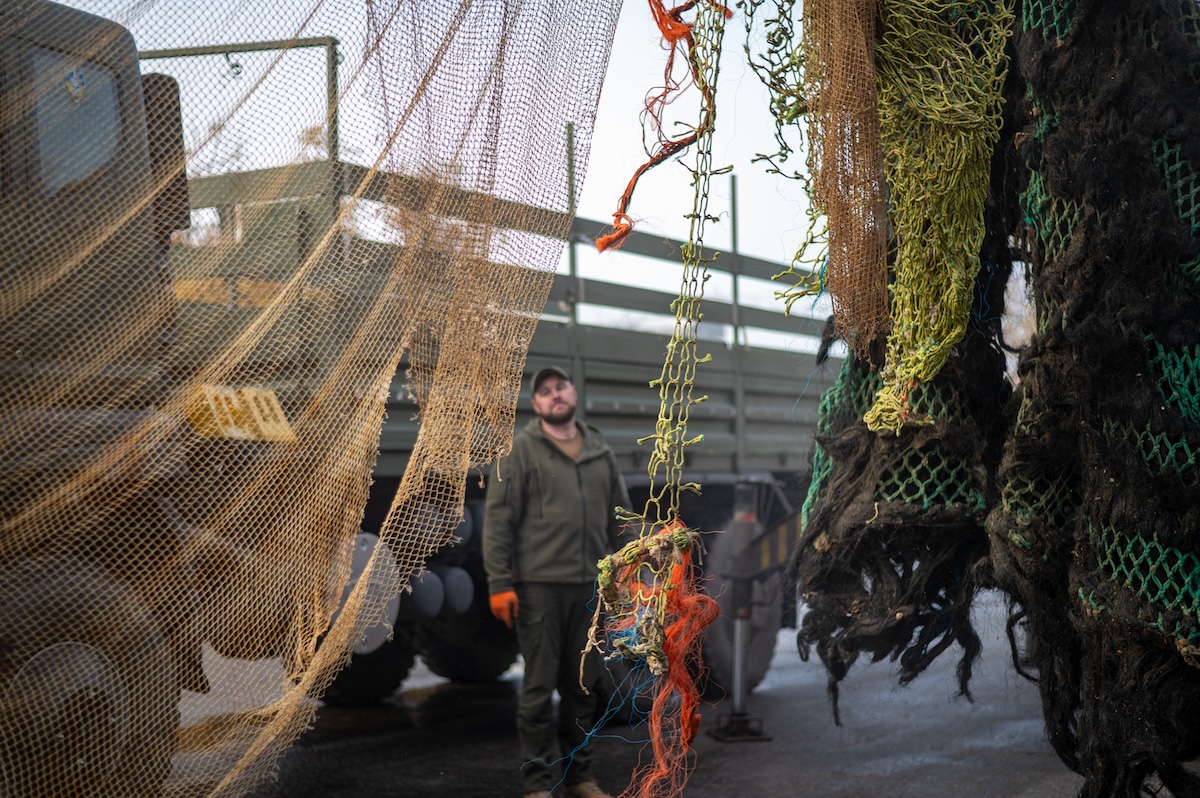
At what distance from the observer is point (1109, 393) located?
2.73m

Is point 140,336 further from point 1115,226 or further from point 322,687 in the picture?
point 1115,226

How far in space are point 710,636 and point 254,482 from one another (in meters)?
4.12

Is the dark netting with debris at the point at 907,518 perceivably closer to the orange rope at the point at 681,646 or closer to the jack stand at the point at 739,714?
the orange rope at the point at 681,646

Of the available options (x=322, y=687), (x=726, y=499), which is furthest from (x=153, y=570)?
(x=726, y=499)

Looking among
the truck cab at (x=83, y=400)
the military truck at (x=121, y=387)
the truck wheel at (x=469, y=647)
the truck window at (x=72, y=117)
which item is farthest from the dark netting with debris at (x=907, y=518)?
the truck wheel at (x=469, y=647)

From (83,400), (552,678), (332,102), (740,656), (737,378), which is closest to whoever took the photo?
(332,102)

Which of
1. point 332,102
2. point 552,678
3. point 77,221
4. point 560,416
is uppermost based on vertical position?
point 332,102

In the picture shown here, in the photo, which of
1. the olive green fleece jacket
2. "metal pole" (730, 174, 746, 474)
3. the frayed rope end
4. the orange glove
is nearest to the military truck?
the frayed rope end

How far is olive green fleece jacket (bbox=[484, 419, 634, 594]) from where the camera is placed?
5.17 metres

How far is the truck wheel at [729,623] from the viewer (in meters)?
6.68

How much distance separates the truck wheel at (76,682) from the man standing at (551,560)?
71.8 inches

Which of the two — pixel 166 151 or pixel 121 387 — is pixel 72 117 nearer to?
pixel 166 151

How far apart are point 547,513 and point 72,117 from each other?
2.64m

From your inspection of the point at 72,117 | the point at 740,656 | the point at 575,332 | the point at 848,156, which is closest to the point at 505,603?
the point at 740,656
